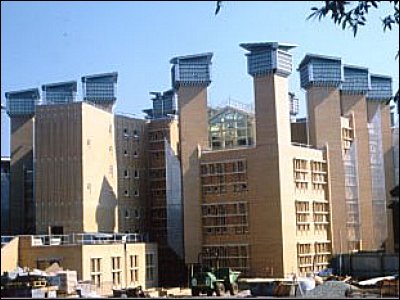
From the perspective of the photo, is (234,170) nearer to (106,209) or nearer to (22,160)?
(106,209)

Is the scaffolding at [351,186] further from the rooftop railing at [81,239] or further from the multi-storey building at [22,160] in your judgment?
the multi-storey building at [22,160]

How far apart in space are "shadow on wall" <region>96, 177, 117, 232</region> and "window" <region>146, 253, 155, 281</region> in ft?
7.33

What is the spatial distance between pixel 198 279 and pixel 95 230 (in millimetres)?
9864

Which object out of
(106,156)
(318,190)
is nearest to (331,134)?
(318,190)

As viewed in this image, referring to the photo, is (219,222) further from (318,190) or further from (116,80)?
(116,80)

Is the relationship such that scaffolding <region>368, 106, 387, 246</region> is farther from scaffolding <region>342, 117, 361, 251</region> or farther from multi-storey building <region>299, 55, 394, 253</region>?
scaffolding <region>342, 117, 361, 251</region>

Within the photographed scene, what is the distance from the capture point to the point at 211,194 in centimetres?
3719

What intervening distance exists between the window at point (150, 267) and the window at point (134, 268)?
137 cm

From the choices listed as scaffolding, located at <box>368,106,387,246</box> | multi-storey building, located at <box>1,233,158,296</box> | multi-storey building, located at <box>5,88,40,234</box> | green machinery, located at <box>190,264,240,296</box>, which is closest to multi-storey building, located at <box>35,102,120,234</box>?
multi-storey building, located at <box>1,233,158,296</box>

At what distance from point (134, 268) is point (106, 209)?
3.65 meters

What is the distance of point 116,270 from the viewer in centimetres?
3238

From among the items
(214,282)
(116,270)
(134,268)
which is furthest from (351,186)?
(214,282)

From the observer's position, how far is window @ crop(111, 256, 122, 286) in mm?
32156

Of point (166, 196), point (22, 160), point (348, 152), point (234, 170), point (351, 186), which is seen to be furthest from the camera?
point (22, 160)
